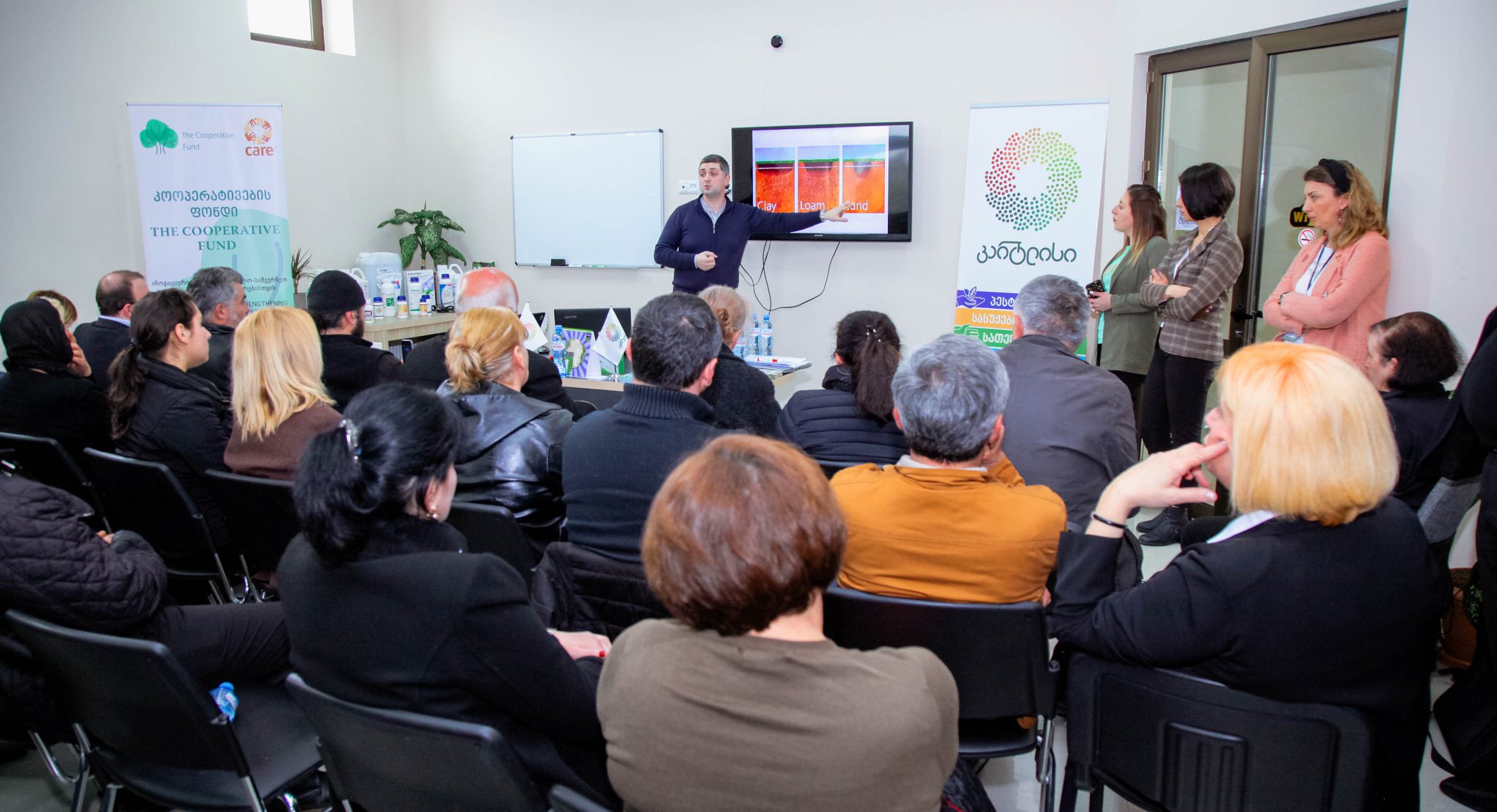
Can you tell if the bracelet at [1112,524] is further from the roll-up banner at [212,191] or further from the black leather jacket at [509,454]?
the roll-up banner at [212,191]

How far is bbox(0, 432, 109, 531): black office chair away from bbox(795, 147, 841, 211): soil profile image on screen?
4.32 m

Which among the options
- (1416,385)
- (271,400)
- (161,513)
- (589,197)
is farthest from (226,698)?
(589,197)

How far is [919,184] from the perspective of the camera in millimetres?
5949

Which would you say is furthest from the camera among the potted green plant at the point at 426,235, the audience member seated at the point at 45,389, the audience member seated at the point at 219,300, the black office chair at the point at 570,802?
the potted green plant at the point at 426,235

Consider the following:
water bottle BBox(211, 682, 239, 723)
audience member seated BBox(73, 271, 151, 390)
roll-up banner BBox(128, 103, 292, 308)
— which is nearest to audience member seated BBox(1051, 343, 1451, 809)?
water bottle BBox(211, 682, 239, 723)

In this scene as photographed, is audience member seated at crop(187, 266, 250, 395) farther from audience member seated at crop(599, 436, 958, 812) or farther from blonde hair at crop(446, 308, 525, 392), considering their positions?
audience member seated at crop(599, 436, 958, 812)

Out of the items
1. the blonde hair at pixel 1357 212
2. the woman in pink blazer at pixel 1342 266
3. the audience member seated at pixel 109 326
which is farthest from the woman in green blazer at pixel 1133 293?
the audience member seated at pixel 109 326

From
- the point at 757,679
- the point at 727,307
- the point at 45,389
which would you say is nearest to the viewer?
the point at 757,679

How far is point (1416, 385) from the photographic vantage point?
263 cm

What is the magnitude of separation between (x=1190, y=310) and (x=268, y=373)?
3508mm

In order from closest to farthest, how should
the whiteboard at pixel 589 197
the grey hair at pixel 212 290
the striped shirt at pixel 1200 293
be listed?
the grey hair at pixel 212 290 < the striped shirt at pixel 1200 293 < the whiteboard at pixel 589 197

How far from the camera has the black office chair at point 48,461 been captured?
9.38 feet

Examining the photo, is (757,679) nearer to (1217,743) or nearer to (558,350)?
(1217,743)

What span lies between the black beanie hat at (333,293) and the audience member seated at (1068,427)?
7.53 ft
